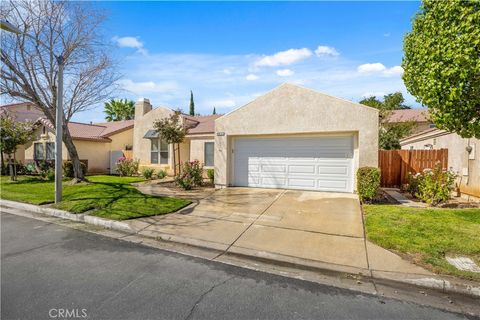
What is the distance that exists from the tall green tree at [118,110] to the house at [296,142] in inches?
1120

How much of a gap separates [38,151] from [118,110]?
1651 centimetres

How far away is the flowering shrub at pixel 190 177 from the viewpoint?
11.7 metres

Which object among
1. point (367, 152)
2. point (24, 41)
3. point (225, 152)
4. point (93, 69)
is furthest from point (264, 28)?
point (24, 41)

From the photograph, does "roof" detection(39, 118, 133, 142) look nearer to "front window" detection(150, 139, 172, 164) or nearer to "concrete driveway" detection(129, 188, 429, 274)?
"front window" detection(150, 139, 172, 164)

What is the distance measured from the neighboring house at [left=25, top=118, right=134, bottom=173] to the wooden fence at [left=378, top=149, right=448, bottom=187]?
1850cm

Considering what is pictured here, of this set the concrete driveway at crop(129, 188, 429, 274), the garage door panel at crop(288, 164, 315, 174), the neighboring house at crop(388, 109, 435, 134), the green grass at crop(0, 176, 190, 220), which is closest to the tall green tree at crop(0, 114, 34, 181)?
the green grass at crop(0, 176, 190, 220)

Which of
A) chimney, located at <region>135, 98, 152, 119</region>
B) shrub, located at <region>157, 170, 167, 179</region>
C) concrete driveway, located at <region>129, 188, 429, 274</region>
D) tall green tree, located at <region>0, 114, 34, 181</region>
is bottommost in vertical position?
concrete driveway, located at <region>129, 188, 429, 274</region>

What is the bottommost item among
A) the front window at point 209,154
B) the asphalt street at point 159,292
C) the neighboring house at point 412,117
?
the asphalt street at point 159,292

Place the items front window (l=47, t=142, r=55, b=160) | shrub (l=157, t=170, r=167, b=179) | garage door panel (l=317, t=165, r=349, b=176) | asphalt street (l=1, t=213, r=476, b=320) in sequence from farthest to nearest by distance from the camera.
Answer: front window (l=47, t=142, r=55, b=160) → shrub (l=157, t=170, r=167, b=179) → garage door panel (l=317, t=165, r=349, b=176) → asphalt street (l=1, t=213, r=476, b=320)

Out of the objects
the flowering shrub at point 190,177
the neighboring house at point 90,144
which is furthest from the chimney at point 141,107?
the flowering shrub at point 190,177

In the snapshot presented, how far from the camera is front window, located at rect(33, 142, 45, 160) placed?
20047 millimetres

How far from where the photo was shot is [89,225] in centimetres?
673

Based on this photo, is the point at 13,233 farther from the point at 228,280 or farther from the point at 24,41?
the point at 24,41

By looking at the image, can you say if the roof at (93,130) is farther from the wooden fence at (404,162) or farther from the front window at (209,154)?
the wooden fence at (404,162)
